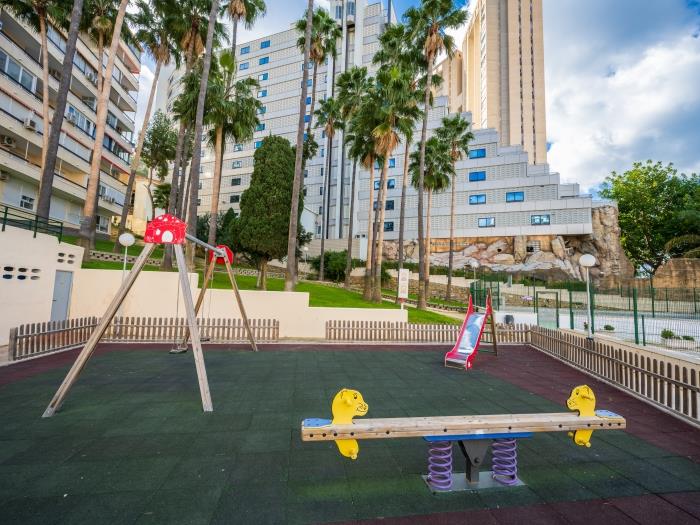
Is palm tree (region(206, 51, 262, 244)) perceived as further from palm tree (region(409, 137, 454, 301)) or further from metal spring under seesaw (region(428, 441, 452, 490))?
metal spring under seesaw (region(428, 441, 452, 490))

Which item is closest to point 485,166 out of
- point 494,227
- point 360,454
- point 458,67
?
point 494,227

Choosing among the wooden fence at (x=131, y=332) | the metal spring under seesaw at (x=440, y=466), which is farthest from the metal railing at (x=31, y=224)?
the metal spring under seesaw at (x=440, y=466)

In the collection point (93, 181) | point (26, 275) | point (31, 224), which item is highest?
point (93, 181)

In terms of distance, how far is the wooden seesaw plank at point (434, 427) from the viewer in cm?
328

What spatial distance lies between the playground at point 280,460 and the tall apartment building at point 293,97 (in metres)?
44.5

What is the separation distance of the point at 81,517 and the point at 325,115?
36.2 m

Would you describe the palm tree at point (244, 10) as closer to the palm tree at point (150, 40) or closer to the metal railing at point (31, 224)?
the palm tree at point (150, 40)

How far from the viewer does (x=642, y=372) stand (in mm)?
7195

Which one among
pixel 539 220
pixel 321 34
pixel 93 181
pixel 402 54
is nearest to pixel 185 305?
pixel 93 181

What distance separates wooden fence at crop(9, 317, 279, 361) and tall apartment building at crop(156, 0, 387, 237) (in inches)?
1470

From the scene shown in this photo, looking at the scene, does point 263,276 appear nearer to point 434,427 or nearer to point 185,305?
point 185,305

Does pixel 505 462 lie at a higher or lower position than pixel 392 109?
lower

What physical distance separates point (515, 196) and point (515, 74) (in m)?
52.3

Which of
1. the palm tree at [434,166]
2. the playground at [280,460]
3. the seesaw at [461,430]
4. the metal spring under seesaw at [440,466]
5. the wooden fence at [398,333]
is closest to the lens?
the playground at [280,460]
